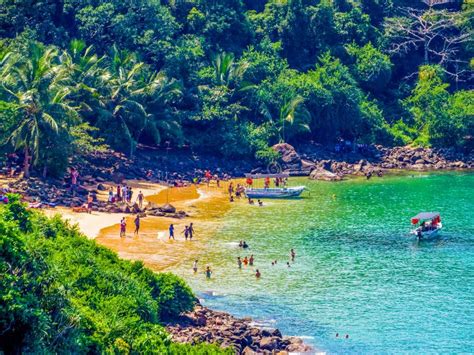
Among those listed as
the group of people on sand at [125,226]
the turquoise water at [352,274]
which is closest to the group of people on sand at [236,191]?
the turquoise water at [352,274]

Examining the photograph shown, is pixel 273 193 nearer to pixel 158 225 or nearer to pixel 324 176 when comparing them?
pixel 324 176

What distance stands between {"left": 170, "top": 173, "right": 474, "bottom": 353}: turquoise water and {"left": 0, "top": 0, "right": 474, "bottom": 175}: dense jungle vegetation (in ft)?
47.5

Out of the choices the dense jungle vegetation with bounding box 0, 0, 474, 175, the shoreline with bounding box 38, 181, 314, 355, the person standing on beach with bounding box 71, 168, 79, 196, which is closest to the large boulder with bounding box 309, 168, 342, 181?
the dense jungle vegetation with bounding box 0, 0, 474, 175

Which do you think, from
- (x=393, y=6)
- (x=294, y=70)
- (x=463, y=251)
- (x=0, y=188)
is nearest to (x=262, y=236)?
(x=463, y=251)

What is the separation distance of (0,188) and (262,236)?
653 inches

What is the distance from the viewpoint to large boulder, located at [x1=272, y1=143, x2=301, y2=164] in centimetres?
8044

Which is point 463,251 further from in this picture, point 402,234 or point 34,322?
point 34,322

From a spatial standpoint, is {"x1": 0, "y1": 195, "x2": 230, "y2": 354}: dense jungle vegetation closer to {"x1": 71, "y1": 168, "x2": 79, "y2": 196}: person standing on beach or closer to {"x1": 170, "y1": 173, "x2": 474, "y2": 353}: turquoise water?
{"x1": 170, "y1": 173, "x2": 474, "y2": 353}: turquoise water

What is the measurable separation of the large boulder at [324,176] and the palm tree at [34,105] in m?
27.0

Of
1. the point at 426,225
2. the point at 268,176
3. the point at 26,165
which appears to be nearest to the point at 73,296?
the point at 426,225

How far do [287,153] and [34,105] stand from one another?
30.6m

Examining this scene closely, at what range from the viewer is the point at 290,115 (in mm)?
82625

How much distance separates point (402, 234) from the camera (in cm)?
5416

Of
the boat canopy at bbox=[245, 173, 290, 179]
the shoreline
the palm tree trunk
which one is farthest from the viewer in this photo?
the boat canopy at bbox=[245, 173, 290, 179]
